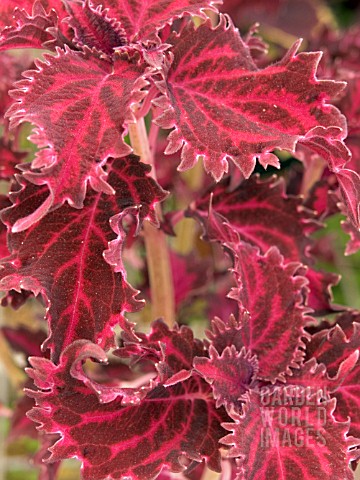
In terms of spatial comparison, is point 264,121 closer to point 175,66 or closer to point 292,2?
point 175,66

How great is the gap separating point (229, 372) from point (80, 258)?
0.52 feet

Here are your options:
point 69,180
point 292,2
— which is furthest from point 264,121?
point 292,2

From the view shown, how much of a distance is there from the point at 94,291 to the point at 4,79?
39 cm

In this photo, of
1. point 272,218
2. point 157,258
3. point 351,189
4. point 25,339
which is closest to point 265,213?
point 272,218

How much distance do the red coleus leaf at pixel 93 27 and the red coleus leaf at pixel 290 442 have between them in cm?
33

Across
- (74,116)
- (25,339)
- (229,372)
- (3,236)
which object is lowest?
(25,339)

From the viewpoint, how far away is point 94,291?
0.58m

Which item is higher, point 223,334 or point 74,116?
point 74,116

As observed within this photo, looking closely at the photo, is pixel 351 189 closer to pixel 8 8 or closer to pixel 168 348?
pixel 168 348

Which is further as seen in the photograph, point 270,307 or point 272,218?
point 272,218

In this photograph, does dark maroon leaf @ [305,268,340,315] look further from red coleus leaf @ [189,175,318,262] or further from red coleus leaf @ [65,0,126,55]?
red coleus leaf @ [65,0,126,55]

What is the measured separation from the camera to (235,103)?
58 centimetres

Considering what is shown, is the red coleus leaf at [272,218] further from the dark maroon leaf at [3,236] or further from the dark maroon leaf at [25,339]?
the dark maroon leaf at [25,339]

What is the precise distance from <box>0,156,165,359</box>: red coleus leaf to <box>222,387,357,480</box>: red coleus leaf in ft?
0.44
